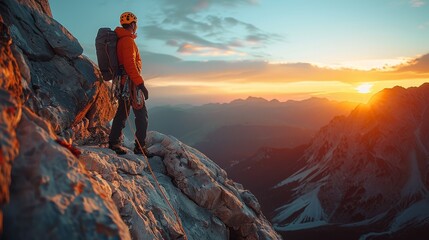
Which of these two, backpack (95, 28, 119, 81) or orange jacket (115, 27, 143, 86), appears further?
backpack (95, 28, 119, 81)

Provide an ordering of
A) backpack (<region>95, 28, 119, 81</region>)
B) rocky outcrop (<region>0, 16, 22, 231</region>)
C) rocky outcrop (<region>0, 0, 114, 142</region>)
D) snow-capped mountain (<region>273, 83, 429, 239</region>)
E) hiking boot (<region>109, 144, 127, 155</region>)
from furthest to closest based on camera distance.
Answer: snow-capped mountain (<region>273, 83, 429, 239</region>), hiking boot (<region>109, 144, 127, 155</region>), backpack (<region>95, 28, 119, 81</region>), rocky outcrop (<region>0, 0, 114, 142</region>), rocky outcrop (<region>0, 16, 22, 231</region>)

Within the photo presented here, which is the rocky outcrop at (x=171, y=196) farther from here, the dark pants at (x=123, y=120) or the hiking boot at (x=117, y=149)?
the dark pants at (x=123, y=120)

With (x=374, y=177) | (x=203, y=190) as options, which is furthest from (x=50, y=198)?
(x=374, y=177)

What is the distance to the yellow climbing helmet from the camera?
10.6 metres

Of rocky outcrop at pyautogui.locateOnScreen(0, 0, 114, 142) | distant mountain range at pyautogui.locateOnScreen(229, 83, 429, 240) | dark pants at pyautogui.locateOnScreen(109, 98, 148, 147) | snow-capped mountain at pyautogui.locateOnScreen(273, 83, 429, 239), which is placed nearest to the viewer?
rocky outcrop at pyautogui.locateOnScreen(0, 0, 114, 142)

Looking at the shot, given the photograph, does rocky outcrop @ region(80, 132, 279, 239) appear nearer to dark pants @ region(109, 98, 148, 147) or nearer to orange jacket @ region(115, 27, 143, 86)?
dark pants @ region(109, 98, 148, 147)

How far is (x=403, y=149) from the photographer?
14500cm

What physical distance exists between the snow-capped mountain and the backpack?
129 m

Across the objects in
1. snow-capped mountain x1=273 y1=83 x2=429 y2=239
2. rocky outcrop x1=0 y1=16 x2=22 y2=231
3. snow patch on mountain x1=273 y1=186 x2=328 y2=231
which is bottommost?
snow patch on mountain x1=273 y1=186 x2=328 y2=231

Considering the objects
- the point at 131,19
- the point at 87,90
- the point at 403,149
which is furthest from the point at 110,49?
the point at 403,149

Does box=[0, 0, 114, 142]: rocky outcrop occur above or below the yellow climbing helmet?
below

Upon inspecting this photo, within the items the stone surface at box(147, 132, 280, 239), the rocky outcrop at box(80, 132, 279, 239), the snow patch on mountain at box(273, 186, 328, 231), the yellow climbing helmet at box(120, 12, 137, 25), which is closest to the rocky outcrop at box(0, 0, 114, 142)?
the rocky outcrop at box(80, 132, 279, 239)

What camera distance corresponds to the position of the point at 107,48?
10359 millimetres

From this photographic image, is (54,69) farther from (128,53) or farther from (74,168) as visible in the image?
(74,168)
